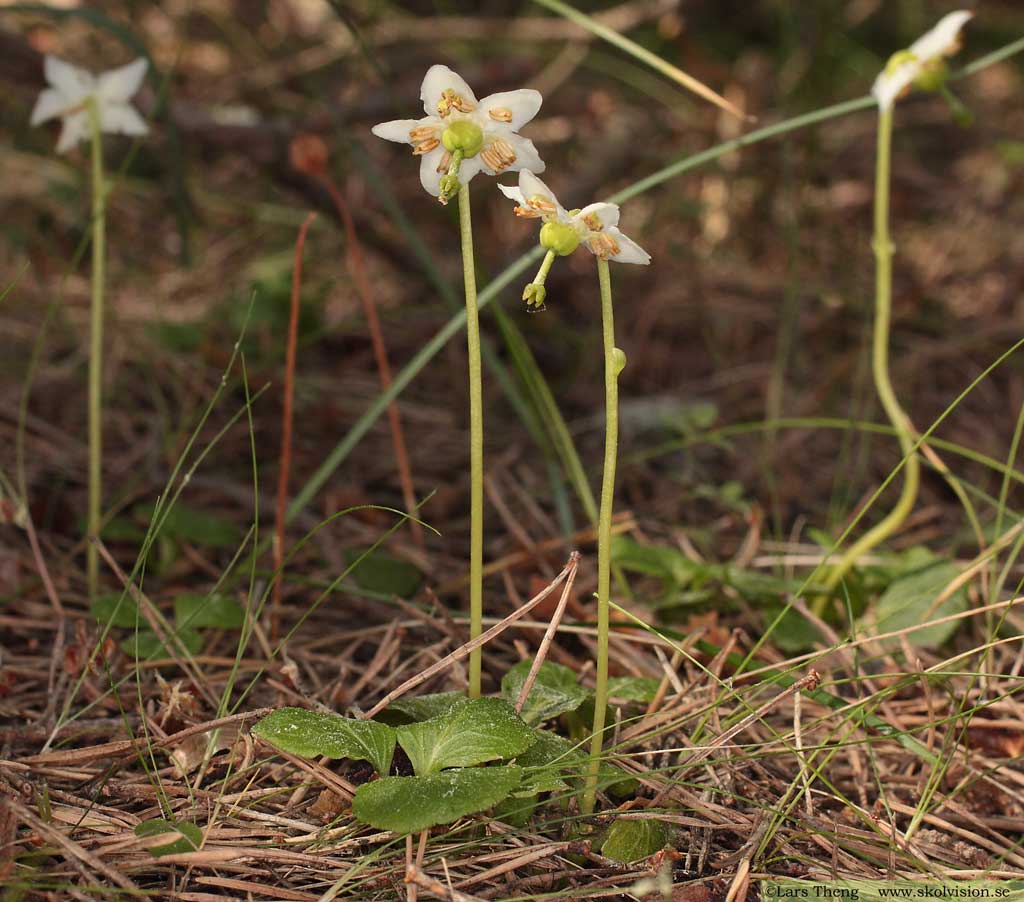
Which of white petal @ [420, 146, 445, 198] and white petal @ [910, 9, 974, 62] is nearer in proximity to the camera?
white petal @ [420, 146, 445, 198]

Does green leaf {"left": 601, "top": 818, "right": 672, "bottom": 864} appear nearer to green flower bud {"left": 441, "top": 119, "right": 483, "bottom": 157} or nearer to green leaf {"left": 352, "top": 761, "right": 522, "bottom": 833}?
green leaf {"left": 352, "top": 761, "right": 522, "bottom": 833}

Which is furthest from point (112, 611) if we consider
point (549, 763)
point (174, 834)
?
point (549, 763)

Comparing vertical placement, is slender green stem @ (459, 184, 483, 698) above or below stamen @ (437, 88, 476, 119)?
below

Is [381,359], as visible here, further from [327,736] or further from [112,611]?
[327,736]

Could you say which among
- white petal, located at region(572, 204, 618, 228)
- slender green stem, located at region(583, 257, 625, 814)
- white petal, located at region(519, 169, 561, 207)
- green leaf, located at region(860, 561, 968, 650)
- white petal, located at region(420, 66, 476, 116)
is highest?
white petal, located at region(420, 66, 476, 116)

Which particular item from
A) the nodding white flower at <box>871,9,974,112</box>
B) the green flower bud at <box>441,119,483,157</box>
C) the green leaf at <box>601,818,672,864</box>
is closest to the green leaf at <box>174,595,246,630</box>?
the green leaf at <box>601,818,672,864</box>

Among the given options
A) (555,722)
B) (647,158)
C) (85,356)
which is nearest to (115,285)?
(85,356)
